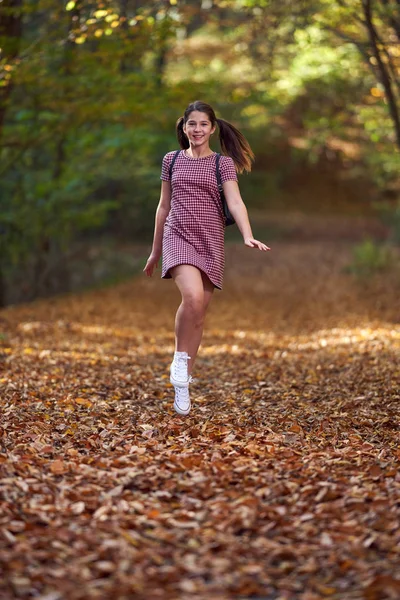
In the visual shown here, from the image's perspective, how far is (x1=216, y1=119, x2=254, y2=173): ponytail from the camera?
5.27m

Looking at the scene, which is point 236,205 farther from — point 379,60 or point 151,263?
point 379,60

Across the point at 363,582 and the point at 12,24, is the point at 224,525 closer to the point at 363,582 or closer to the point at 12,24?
the point at 363,582

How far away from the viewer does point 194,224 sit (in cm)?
505

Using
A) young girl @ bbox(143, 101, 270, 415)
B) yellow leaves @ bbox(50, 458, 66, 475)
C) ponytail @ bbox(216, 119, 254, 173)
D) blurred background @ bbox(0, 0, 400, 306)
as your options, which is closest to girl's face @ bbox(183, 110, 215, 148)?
young girl @ bbox(143, 101, 270, 415)

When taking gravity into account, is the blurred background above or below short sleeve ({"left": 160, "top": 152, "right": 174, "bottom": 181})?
above

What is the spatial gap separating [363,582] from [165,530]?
0.83m

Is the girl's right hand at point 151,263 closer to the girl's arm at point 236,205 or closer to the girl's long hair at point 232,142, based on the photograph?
the girl's arm at point 236,205

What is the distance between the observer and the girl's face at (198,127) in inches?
Result: 197

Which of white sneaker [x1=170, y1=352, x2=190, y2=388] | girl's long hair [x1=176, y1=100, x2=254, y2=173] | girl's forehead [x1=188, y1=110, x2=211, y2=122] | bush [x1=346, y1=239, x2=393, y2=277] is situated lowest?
white sneaker [x1=170, y1=352, x2=190, y2=388]

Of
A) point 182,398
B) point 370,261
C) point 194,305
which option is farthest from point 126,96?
point 370,261

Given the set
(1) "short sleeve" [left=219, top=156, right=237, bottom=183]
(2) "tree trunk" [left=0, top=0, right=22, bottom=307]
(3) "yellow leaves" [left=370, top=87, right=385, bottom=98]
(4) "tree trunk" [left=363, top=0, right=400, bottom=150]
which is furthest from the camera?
(3) "yellow leaves" [left=370, top=87, right=385, bottom=98]

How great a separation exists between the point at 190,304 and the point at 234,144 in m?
1.10

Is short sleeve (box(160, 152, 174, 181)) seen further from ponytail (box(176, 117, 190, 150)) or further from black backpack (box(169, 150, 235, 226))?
ponytail (box(176, 117, 190, 150))

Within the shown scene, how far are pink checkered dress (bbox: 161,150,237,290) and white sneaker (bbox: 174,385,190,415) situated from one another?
28.2 inches
